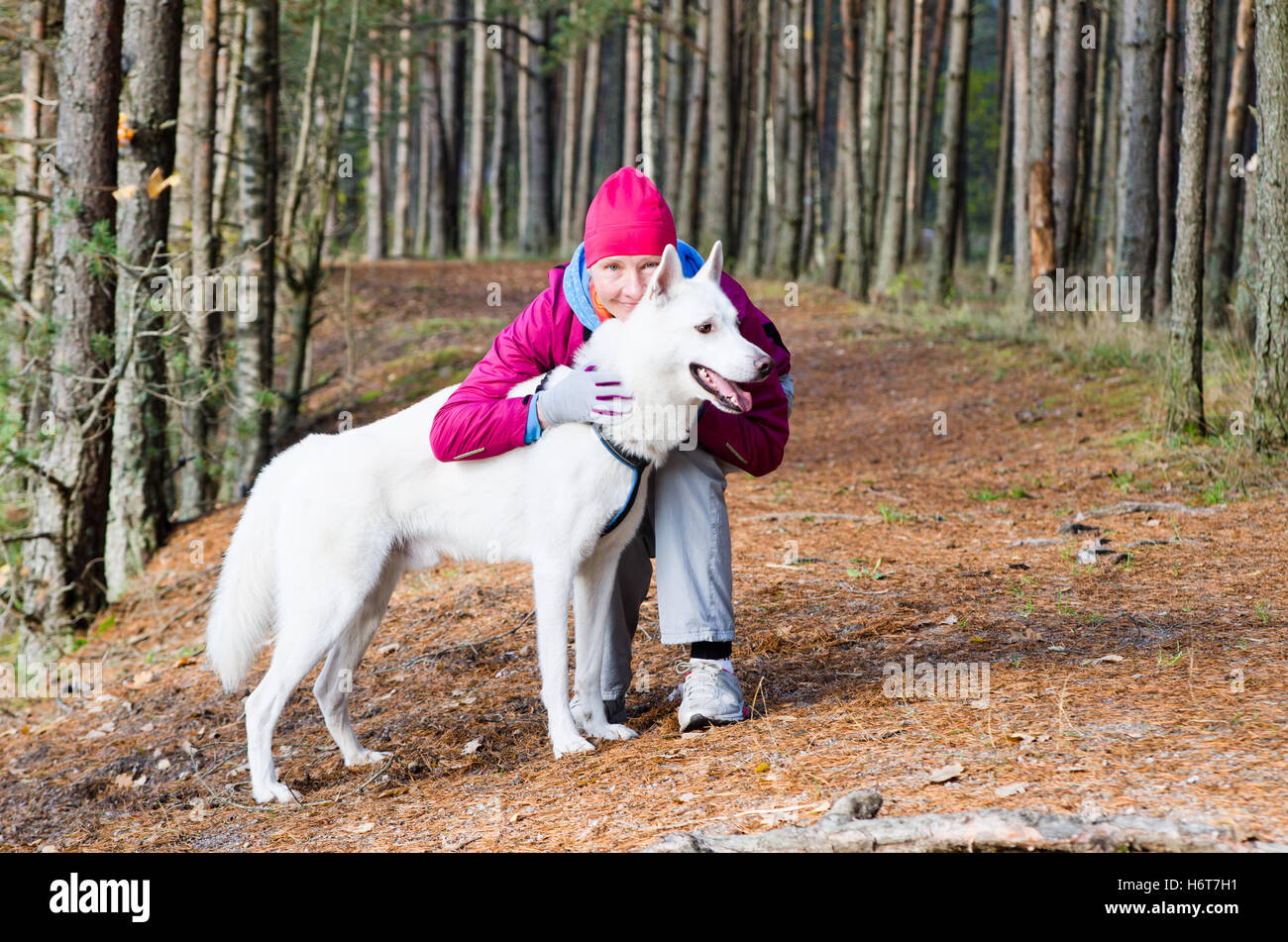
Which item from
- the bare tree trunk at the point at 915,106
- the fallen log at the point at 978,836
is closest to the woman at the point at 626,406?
the fallen log at the point at 978,836

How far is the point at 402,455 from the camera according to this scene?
3908mm

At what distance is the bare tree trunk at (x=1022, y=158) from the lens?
13.7 m

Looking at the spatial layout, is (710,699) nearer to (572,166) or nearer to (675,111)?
(675,111)

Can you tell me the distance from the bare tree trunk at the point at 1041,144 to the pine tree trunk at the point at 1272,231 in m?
6.00

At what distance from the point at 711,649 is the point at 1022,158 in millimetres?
12408

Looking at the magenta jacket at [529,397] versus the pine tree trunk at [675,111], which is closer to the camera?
the magenta jacket at [529,397]

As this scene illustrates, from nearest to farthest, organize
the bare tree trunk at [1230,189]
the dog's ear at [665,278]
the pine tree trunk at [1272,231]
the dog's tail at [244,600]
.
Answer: the dog's ear at [665,278]
the dog's tail at [244,600]
the pine tree trunk at [1272,231]
the bare tree trunk at [1230,189]

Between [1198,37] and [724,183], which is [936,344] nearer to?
[1198,37]

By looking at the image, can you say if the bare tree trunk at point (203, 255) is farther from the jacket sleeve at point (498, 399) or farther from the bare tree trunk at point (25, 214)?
the jacket sleeve at point (498, 399)

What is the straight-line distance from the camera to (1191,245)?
7.78m

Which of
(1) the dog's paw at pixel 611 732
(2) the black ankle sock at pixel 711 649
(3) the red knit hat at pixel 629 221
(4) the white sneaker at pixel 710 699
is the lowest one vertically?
(1) the dog's paw at pixel 611 732

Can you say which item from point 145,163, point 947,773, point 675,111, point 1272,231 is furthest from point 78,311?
point 675,111

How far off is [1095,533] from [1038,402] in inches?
168

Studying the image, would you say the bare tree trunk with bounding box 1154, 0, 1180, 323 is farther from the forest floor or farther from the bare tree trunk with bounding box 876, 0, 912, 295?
the forest floor
